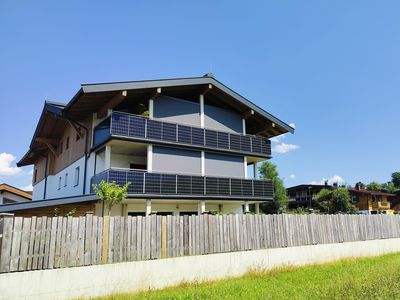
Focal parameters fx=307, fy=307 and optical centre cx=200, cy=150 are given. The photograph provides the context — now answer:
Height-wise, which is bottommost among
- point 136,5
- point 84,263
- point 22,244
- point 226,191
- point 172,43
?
point 84,263

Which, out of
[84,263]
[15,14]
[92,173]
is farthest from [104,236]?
[92,173]

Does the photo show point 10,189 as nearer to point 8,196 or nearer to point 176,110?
point 8,196

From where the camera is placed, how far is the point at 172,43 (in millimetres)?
13320

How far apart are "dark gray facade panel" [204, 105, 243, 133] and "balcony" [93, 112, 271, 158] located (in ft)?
3.15

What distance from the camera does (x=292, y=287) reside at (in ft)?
27.3

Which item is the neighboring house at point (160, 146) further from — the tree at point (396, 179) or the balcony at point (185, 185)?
the tree at point (396, 179)

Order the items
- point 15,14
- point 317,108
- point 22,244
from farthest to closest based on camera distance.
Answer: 1. point 317,108
2. point 15,14
3. point 22,244

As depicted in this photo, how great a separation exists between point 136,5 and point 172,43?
206 cm

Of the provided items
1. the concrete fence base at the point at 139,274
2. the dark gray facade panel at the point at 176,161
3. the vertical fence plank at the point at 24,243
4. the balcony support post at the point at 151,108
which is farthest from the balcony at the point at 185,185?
the vertical fence plank at the point at 24,243

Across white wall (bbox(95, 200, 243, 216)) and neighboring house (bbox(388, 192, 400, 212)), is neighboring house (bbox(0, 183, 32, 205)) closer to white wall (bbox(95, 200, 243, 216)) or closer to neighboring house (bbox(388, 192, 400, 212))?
white wall (bbox(95, 200, 243, 216))

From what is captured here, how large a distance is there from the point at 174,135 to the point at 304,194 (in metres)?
47.0

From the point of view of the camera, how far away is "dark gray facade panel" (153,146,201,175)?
60.0 ft

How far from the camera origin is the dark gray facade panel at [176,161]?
720 inches

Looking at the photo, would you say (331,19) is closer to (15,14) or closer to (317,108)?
(317,108)
